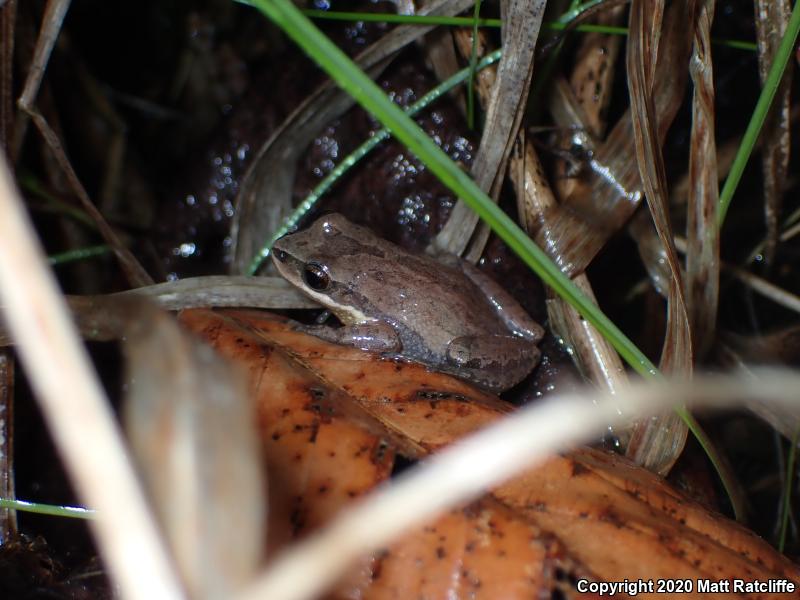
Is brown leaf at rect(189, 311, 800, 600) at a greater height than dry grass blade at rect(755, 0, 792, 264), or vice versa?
dry grass blade at rect(755, 0, 792, 264)

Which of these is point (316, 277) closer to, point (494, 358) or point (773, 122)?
point (494, 358)

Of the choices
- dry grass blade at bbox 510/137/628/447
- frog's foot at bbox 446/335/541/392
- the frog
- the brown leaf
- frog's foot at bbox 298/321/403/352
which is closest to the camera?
the brown leaf

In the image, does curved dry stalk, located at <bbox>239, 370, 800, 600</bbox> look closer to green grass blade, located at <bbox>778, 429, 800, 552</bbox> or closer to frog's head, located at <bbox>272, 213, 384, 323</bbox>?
green grass blade, located at <bbox>778, 429, 800, 552</bbox>

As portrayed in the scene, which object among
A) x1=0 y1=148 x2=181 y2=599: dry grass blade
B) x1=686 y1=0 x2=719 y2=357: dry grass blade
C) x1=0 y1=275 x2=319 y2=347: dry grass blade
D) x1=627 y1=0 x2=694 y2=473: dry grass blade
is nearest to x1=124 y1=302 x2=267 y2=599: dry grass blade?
x1=0 y1=148 x2=181 y2=599: dry grass blade

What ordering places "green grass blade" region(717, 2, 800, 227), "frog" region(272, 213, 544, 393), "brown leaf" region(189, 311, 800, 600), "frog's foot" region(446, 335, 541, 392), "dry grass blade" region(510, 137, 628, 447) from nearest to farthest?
"brown leaf" region(189, 311, 800, 600) < "green grass blade" region(717, 2, 800, 227) < "dry grass blade" region(510, 137, 628, 447) < "frog's foot" region(446, 335, 541, 392) < "frog" region(272, 213, 544, 393)

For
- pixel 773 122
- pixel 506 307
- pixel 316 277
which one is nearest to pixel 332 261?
pixel 316 277
